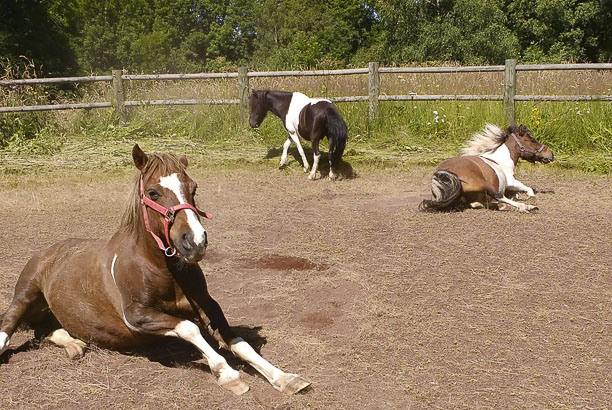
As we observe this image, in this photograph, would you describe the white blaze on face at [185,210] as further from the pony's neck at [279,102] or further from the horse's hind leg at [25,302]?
the pony's neck at [279,102]

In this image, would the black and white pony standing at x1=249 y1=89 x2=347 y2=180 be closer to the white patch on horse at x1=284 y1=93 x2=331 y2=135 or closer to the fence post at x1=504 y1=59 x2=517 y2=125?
the white patch on horse at x1=284 y1=93 x2=331 y2=135

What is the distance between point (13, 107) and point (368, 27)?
33.7m

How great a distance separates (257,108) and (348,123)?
1956 mm

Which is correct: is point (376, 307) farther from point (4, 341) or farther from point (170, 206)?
point (4, 341)

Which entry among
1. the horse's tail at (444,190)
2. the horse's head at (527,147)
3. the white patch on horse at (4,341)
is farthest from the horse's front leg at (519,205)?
the white patch on horse at (4,341)

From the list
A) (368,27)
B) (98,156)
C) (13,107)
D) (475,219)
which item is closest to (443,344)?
(475,219)

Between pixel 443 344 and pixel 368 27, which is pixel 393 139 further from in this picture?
pixel 368 27

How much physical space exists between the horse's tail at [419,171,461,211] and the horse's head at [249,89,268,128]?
5.02 meters

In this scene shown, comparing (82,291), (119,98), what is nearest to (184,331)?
(82,291)

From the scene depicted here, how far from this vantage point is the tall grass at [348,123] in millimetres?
10969

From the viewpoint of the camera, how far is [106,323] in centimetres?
367

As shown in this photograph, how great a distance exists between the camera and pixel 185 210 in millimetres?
3137

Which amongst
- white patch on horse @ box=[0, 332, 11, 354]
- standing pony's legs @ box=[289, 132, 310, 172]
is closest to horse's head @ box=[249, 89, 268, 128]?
standing pony's legs @ box=[289, 132, 310, 172]

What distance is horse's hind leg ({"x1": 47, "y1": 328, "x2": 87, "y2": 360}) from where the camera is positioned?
3.77 meters
